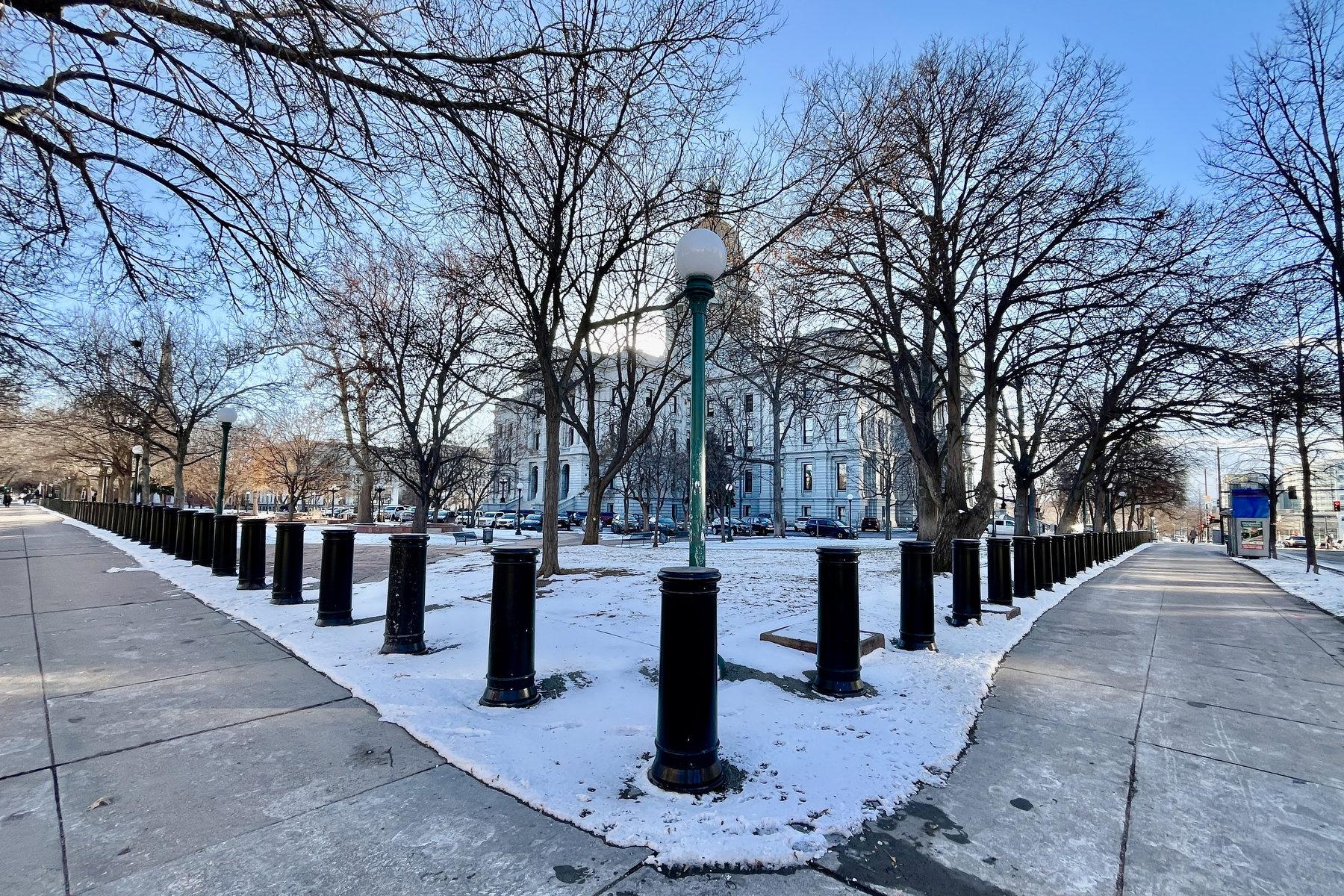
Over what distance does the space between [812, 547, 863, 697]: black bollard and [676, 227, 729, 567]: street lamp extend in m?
0.99

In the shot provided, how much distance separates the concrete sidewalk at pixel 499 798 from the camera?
2389 millimetres

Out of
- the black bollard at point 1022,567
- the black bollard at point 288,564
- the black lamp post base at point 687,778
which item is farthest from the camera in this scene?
the black bollard at point 1022,567

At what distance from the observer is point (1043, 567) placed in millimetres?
12039

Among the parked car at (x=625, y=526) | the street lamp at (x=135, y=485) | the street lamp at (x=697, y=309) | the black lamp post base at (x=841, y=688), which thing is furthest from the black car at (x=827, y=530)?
the street lamp at (x=697, y=309)

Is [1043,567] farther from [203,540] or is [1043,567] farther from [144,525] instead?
[144,525]

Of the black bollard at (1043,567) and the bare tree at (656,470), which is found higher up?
the bare tree at (656,470)

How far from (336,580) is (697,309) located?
15.9 feet

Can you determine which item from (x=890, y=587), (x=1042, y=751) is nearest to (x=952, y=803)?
(x=1042, y=751)

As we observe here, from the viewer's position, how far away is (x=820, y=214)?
9.98m

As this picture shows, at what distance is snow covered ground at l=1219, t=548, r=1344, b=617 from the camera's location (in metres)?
11.3

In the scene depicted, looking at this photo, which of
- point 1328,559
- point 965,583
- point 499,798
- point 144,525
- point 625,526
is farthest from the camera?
point 625,526

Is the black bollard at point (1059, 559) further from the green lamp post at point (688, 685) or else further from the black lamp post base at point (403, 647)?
the black lamp post base at point (403, 647)

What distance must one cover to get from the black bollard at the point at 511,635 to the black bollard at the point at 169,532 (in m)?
13.7

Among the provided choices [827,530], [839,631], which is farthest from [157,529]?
[827,530]
